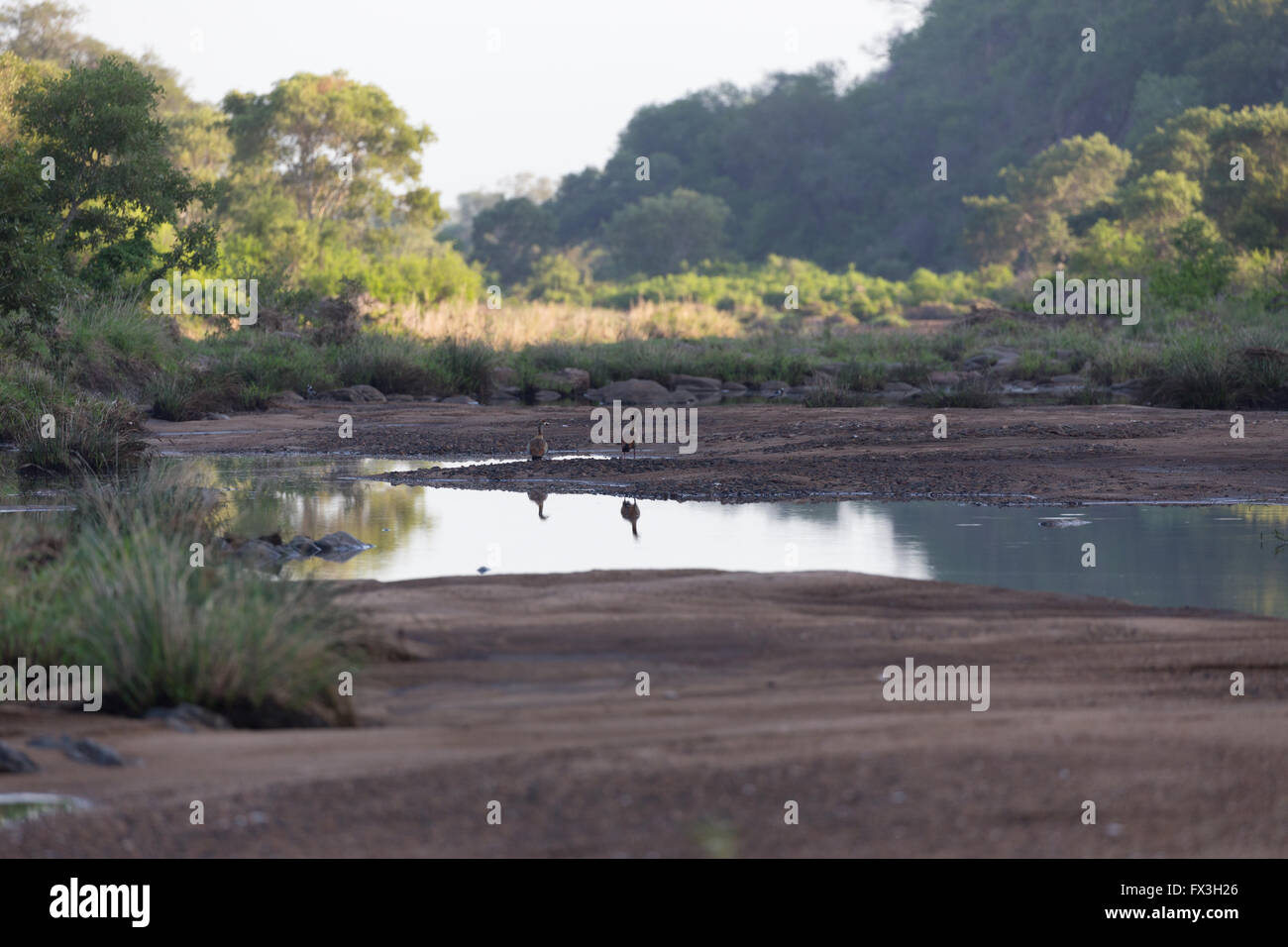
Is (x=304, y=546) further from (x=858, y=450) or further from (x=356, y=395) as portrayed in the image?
(x=356, y=395)

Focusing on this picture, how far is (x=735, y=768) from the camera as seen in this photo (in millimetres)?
4770

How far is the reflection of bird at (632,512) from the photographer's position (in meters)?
12.1

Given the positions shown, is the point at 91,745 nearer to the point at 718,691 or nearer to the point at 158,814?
the point at 158,814

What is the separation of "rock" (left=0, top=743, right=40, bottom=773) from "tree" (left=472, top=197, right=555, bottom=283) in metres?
67.6

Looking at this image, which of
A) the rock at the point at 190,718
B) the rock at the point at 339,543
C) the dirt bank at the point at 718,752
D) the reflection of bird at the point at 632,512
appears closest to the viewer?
the dirt bank at the point at 718,752

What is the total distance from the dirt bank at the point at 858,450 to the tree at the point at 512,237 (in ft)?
159

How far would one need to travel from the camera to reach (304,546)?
35.8ft

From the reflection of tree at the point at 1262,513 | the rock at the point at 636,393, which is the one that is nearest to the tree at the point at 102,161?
the rock at the point at 636,393

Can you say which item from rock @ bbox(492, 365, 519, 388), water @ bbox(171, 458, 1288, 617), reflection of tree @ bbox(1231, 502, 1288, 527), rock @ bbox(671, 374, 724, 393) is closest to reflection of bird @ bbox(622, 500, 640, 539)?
water @ bbox(171, 458, 1288, 617)

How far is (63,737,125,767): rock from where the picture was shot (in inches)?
197

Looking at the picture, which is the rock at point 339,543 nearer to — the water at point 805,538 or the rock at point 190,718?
the water at point 805,538

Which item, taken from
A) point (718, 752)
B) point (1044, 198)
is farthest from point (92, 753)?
point (1044, 198)

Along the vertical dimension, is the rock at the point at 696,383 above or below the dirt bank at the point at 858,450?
above
